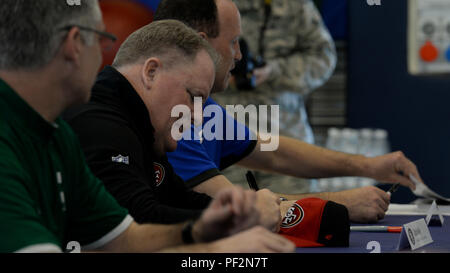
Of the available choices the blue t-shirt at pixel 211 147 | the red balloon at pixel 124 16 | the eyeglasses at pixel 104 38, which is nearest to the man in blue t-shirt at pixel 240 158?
the blue t-shirt at pixel 211 147

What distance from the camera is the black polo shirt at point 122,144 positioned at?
1326 mm

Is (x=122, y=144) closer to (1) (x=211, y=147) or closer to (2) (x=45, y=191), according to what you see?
(2) (x=45, y=191)

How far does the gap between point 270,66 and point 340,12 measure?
121 centimetres

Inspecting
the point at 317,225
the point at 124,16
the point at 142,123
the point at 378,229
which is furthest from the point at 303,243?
the point at 124,16

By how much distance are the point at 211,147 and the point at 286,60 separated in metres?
1.32

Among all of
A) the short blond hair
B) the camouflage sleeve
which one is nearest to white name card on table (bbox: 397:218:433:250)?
the short blond hair

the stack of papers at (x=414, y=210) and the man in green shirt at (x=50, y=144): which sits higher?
the man in green shirt at (x=50, y=144)

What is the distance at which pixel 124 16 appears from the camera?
3.81 meters

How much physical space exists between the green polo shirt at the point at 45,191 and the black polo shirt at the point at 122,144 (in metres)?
0.10

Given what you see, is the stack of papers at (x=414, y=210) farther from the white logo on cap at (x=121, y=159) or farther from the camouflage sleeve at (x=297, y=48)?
the camouflage sleeve at (x=297, y=48)

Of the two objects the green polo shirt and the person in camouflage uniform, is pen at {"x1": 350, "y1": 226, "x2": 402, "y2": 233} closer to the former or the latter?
the green polo shirt

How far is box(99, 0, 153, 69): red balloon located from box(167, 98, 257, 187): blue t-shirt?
1.54 m

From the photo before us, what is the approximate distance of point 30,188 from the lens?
965 mm

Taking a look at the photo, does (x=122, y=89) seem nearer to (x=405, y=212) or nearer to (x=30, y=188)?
(x=30, y=188)
